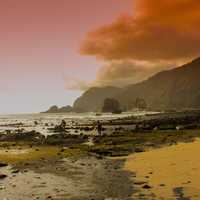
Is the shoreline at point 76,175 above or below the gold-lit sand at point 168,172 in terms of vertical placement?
below

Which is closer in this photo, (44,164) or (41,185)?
(41,185)

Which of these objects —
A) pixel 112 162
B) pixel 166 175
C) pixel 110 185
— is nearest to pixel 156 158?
pixel 112 162

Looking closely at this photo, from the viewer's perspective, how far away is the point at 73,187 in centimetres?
2816

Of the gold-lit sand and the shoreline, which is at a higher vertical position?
the gold-lit sand

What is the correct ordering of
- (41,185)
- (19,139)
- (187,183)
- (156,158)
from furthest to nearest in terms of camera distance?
1. (19,139)
2. (156,158)
3. (41,185)
4. (187,183)

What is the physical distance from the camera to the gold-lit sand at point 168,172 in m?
24.6

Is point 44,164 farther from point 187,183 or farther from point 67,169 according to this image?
point 187,183

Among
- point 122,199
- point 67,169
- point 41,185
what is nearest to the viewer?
point 122,199

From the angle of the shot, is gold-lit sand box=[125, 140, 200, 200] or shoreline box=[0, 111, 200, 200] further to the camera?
shoreline box=[0, 111, 200, 200]

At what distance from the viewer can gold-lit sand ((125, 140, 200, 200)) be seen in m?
24.6

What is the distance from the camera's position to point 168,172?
31297mm

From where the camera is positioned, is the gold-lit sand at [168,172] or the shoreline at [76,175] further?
the shoreline at [76,175]

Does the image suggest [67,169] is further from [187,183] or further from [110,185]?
[187,183]

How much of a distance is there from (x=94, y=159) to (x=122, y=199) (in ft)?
68.3
